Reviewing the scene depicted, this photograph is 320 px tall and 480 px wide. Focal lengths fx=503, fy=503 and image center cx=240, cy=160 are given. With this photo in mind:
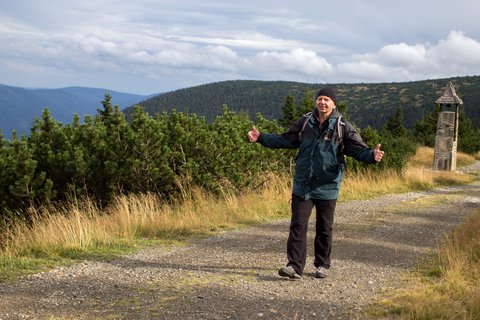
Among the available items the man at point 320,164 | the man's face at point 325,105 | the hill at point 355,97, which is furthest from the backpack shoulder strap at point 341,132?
the hill at point 355,97

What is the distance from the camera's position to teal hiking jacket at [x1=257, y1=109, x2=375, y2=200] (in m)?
4.84

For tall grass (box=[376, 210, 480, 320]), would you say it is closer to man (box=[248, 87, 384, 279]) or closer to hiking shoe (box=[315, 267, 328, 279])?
hiking shoe (box=[315, 267, 328, 279])

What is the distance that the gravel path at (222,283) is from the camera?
155 inches

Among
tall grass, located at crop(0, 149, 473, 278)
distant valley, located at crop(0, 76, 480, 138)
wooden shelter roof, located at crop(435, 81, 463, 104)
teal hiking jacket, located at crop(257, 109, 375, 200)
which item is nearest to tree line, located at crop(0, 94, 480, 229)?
tall grass, located at crop(0, 149, 473, 278)

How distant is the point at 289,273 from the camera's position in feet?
16.1

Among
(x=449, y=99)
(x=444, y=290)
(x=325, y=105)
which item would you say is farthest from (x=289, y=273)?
(x=449, y=99)

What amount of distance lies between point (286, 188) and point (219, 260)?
214 inches

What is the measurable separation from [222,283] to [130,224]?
8.23 feet

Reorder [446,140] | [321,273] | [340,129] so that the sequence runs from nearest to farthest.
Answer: [340,129] → [321,273] → [446,140]

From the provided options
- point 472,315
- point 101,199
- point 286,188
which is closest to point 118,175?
point 101,199

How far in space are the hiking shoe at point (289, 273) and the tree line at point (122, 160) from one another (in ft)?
15.9

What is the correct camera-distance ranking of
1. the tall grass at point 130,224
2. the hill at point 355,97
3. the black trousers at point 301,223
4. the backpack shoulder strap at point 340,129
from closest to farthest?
the backpack shoulder strap at point 340,129 → the black trousers at point 301,223 → the tall grass at point 130,224 → the hill at point 355,97

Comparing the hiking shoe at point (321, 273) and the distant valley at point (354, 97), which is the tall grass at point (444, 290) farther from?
the distant valley at point (354, 97)

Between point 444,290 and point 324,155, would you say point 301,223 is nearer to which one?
point 324,155
